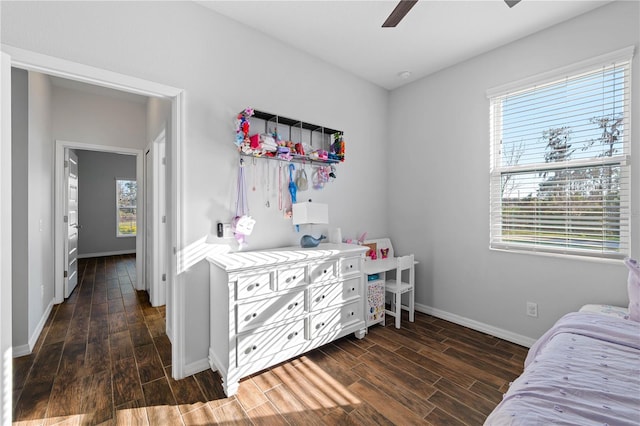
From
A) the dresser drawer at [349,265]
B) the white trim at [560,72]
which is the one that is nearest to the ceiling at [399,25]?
the white trim at [560,72]

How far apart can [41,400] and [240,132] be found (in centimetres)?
220

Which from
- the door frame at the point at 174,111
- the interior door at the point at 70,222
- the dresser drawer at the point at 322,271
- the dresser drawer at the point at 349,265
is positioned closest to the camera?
the door frame at the point at 174,111

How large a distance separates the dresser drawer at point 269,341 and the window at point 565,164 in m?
2.03

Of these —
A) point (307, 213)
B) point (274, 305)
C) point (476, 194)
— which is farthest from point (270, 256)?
point (476, 194)

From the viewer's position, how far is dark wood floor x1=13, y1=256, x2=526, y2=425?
1687 millimetres

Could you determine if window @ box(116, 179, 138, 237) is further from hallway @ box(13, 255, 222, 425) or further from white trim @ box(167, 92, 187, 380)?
white trim @ box(167, 92, 187, 380)

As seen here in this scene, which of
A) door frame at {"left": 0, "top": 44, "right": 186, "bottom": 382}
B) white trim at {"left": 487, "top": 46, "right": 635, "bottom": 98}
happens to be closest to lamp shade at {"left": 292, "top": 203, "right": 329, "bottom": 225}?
door frame at {"left": 0, "top": 44, "right": 186, "bottom": 382}

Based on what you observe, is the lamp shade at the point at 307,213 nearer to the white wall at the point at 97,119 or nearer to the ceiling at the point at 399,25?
the ceiling at the point at 399,25

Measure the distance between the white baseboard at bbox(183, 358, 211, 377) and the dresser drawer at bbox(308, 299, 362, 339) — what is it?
0.82 metres

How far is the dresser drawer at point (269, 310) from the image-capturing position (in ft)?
6.29

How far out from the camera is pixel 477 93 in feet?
9.16

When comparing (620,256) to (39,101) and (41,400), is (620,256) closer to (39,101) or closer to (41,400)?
(41,400)

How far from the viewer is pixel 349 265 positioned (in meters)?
2.55

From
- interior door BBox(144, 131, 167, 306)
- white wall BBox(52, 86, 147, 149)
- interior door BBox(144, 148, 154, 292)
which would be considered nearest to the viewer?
interior door BBox(144, 131, 167, 306)
